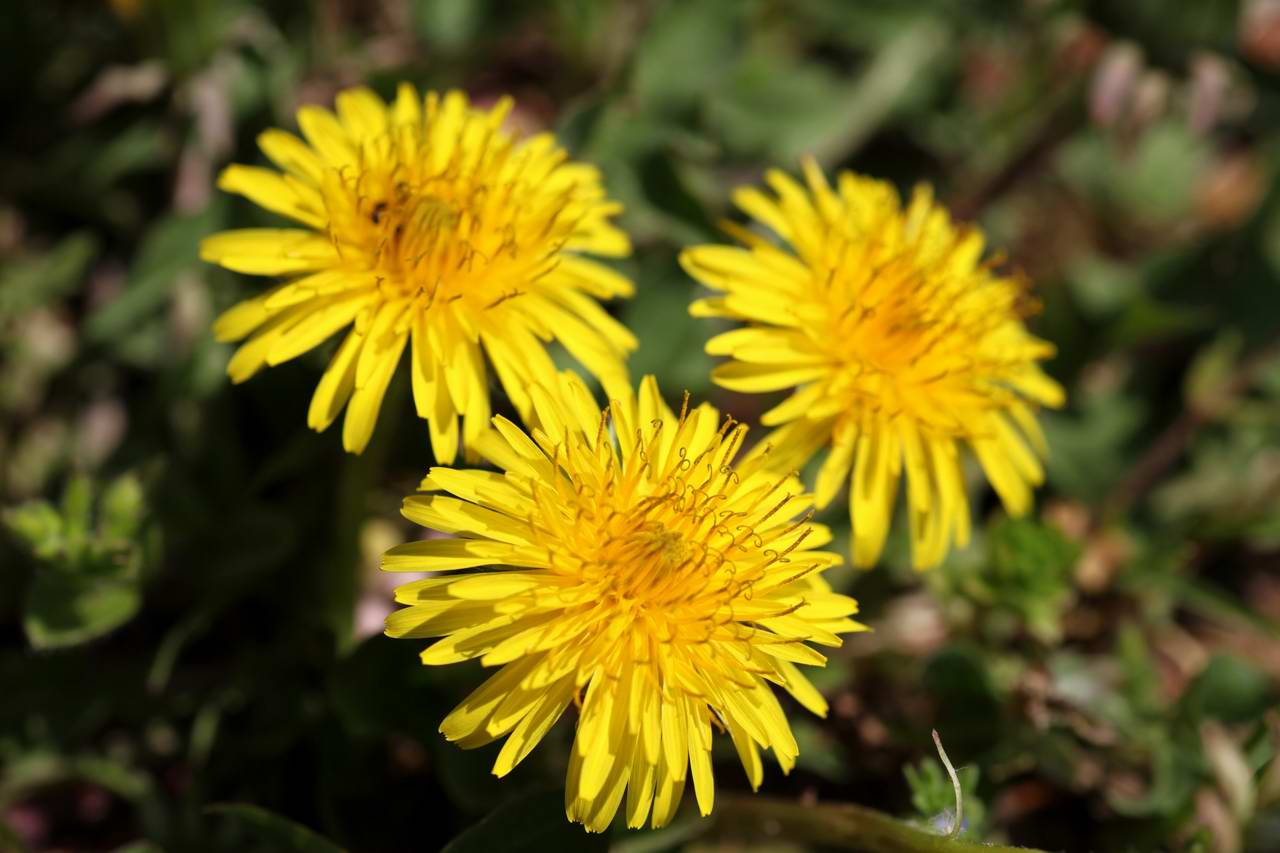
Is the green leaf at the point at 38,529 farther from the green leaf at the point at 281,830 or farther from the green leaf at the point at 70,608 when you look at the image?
the green leaf at the point at 281,830

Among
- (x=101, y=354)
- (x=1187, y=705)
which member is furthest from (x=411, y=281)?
(x=1187, y=705)

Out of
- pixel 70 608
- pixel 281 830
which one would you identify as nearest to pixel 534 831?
pixel 281 830

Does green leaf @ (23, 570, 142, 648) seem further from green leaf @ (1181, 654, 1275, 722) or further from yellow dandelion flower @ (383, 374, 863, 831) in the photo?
green leaf @ (1181, 654, 1275, 722)

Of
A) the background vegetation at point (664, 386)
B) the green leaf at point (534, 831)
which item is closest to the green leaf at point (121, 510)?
the background vegetation at point (664, 386)

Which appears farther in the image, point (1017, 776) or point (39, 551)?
point (1017, 776)

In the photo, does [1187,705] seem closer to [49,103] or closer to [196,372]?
[196,372]

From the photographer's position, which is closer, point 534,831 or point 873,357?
point 534,831

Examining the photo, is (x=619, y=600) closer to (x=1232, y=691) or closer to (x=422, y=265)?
(x=422, y=265)
